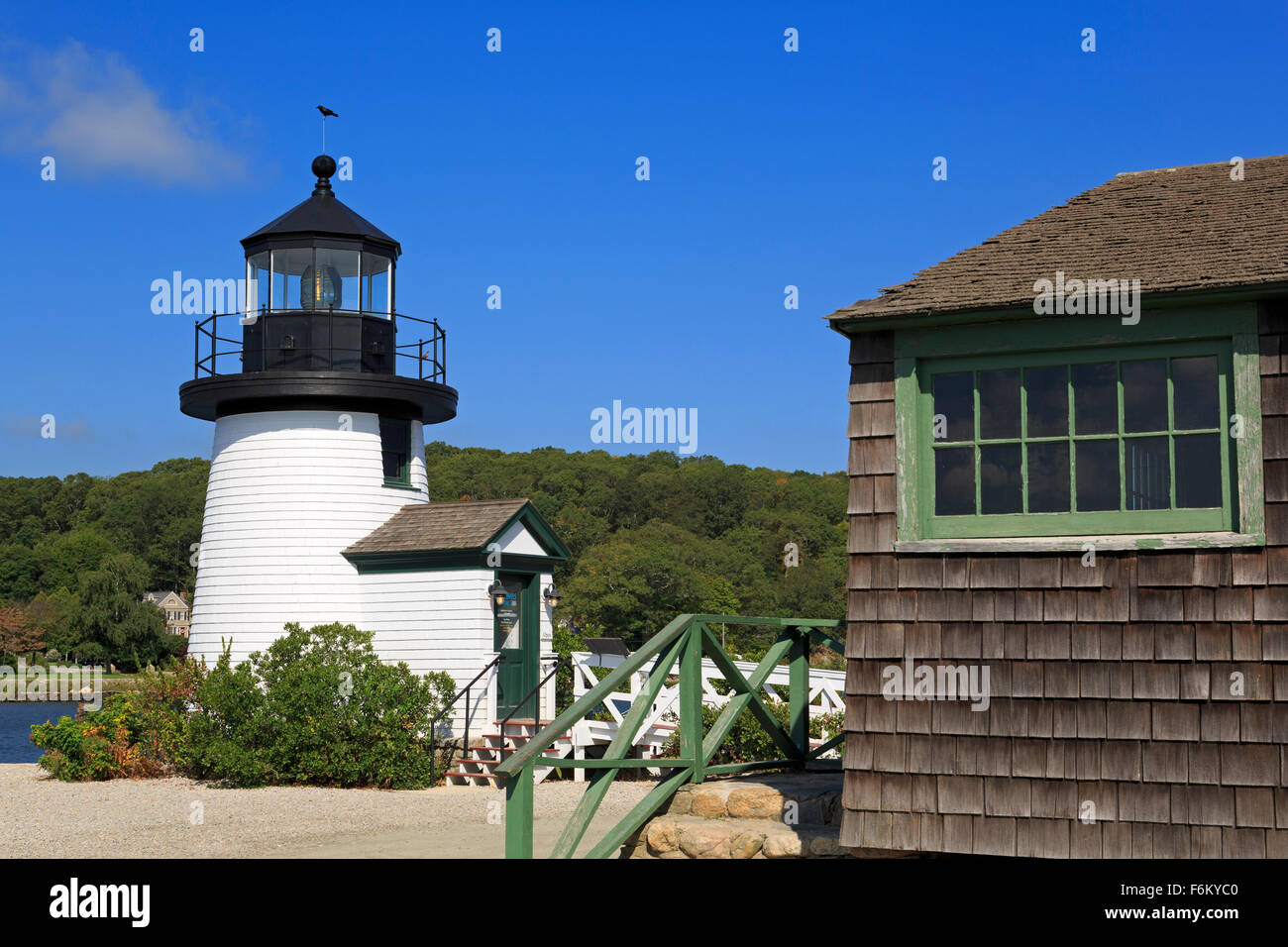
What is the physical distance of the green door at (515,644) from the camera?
61.6 ft

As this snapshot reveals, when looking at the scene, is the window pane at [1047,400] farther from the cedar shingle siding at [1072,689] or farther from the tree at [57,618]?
the tree at [57,618]

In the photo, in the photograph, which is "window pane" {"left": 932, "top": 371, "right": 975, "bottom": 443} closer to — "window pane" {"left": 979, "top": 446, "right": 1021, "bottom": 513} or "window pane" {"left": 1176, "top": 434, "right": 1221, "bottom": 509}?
"window pane" {"left": 979, "top": 446, "right": 1021, "bottom": 513}

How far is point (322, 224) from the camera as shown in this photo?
64.9ft

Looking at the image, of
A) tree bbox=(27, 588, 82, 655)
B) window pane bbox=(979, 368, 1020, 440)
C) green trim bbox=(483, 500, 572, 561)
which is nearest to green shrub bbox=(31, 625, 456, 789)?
green trim bbox=(483, 500, 572, 561)

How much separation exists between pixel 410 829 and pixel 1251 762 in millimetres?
8781

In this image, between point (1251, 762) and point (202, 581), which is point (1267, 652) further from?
point (202, 581)

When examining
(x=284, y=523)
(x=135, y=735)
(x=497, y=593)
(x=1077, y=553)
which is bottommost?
(x=135, y=735)

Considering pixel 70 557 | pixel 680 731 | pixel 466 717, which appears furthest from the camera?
pixel 70 557

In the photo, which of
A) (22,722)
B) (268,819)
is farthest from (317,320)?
(22,722)

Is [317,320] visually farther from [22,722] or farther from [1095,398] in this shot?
[22,722]

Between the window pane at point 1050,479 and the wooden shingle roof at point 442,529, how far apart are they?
1116 cm

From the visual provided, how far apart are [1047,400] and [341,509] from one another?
44.1 ft

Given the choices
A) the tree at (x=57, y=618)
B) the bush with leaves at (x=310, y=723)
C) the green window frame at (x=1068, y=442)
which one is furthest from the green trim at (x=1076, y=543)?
the tree at (x=57, y=618)

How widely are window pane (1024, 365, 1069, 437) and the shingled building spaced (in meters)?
0.01
